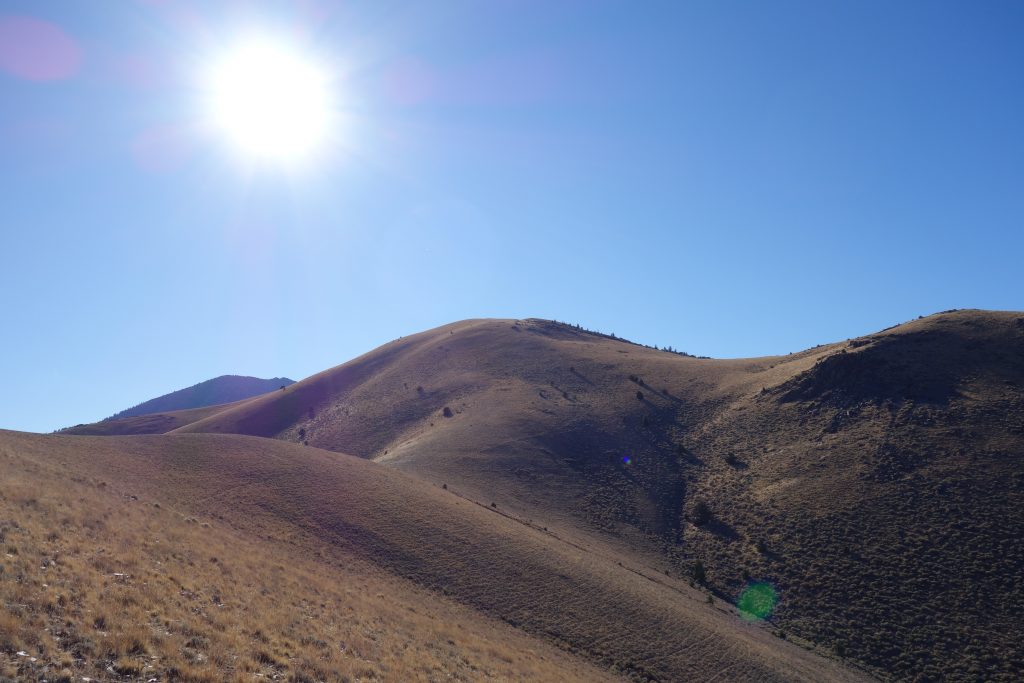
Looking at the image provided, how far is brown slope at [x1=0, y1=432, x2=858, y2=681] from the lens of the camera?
25.7 meters

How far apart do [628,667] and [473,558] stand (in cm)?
942

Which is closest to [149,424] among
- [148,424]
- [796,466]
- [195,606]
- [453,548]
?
[148,424]

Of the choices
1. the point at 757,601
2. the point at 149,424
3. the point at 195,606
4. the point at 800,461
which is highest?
the point at 149,424

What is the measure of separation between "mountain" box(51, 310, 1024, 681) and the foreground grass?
19.2 metres

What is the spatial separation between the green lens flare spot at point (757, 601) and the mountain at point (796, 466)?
0.58 meters

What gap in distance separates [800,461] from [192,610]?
45086 mm

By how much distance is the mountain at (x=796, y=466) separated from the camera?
32.0m

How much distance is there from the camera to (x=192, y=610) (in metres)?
14.8

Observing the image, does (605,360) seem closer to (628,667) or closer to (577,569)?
(577,569)

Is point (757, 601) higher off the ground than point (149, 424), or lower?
lower

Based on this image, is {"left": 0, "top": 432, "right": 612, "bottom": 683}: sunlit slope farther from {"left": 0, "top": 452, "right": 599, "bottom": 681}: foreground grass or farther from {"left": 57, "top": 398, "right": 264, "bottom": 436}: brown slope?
{"left": 57, "top": 398, "right": 264, "bottom": 436}: brown slope

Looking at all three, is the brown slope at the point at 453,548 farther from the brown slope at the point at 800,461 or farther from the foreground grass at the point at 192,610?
the brown slope at the point at 800,461

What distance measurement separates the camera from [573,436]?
6062 centimetres

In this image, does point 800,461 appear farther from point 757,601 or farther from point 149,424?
point 149,424
